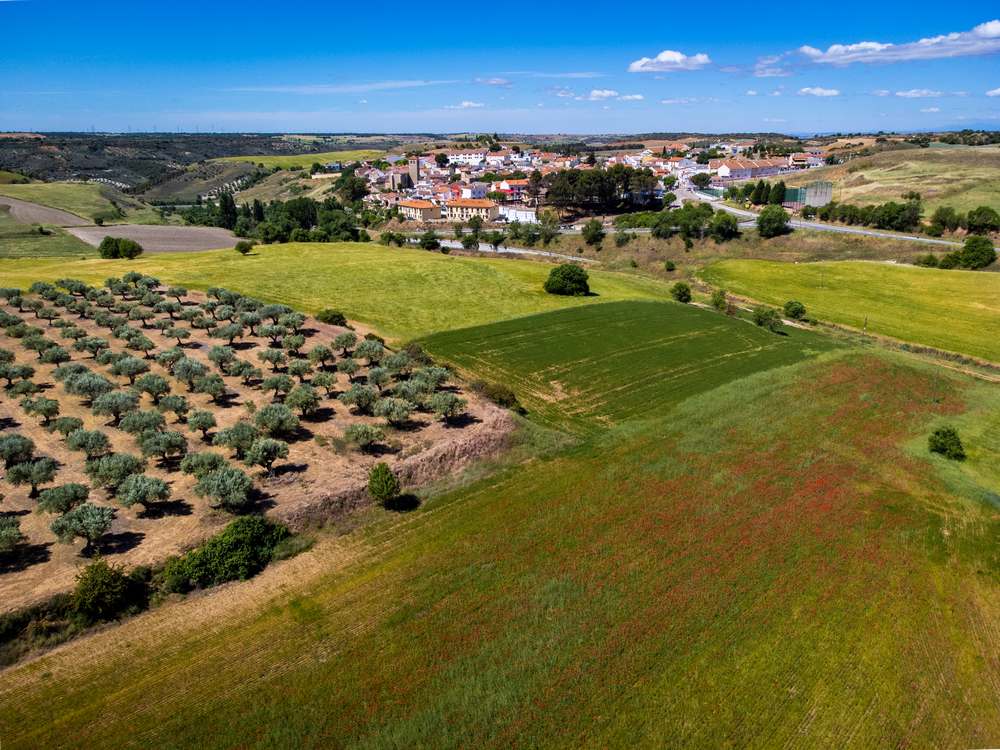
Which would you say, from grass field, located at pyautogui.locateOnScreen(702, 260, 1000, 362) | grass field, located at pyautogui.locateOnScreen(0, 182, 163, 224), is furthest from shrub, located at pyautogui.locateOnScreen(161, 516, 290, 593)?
grass field, located at pyautogui.locateOnScreen(0, 182, 163, 224)

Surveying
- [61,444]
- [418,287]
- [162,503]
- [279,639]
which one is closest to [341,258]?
[418,287]

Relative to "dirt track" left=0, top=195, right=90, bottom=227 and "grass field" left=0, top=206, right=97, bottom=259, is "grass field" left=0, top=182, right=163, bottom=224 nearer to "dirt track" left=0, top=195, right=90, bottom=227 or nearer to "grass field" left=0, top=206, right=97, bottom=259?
"dirt track" left=0, top=195, right=90, bottom=227

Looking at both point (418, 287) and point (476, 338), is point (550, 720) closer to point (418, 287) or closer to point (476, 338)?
point (476, 338)

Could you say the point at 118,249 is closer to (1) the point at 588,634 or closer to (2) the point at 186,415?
(2) the point at 186,415

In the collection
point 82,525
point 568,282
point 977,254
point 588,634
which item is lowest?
point 588,634

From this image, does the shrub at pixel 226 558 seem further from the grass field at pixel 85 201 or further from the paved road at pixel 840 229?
the grass field at pixel 85 201

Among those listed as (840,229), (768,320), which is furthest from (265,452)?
(840,229)
